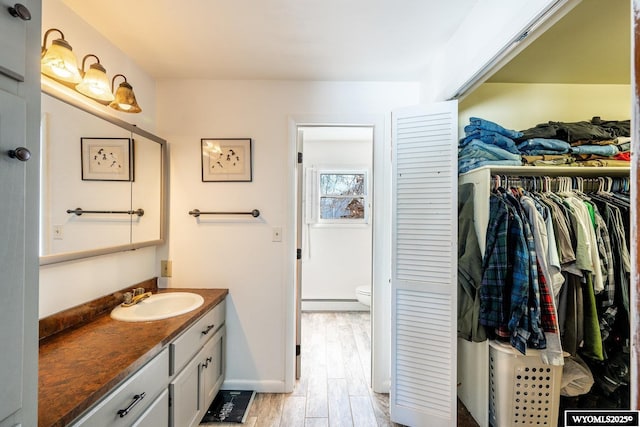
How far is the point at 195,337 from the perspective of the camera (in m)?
1.66

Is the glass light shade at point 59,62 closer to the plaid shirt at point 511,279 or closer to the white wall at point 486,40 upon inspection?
the white wall at point 486,40

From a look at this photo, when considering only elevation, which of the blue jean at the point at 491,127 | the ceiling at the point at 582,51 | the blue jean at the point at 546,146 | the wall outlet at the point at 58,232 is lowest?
the wall outlet at the point at 58,232

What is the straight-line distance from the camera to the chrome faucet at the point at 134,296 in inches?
68.4

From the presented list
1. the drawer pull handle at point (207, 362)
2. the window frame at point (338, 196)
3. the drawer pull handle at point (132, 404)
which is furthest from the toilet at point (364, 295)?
the drawer pull handle at point (132, 404)

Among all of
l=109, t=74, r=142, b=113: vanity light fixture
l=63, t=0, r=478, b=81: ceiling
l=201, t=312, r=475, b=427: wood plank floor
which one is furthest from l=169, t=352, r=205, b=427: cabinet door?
l=63, t=0, r=478, b=81: ceiling

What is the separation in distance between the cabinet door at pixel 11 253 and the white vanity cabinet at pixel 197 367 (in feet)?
2.81

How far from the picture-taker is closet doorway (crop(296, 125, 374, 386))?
3861mm

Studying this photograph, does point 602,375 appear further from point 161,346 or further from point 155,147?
point 155,147

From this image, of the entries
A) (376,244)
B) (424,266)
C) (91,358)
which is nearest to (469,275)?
(424,266)

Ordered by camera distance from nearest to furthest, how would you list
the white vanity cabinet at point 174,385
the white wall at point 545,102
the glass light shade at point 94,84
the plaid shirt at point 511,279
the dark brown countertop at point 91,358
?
the dark brown countertop at point 91,358 → the white vanity cabinet at point 174,385 → the glass light shade at point 94,84 → the plaid shirt at point 511,279 → the white wall at point 545,102

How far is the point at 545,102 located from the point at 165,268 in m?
3.12

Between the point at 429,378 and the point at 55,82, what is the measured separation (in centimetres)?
255

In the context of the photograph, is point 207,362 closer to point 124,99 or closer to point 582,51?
point 124,99

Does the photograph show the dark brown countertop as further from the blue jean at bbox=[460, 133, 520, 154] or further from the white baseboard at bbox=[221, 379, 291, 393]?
the blue jean at bbox=[460, 133, 520, 154]
